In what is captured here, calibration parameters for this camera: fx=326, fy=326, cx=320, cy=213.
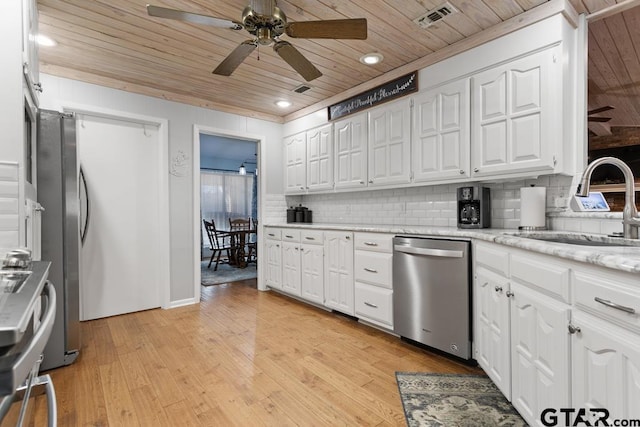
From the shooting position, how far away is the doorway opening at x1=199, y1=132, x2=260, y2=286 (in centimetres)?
647

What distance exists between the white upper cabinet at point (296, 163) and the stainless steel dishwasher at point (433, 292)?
1987 millimetres

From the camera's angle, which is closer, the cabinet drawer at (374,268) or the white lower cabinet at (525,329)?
the white lower cabinet at (525,329)

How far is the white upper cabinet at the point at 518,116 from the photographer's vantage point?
214 cm

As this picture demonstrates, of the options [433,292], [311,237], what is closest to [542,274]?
[433,292]

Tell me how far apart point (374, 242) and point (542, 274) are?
4.98 ft

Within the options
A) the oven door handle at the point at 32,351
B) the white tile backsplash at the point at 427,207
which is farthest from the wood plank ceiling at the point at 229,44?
the oven door handle at the point at 32,351

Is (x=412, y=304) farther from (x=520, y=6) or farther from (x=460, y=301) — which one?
(x=520, y=6)

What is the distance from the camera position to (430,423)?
1.63 m

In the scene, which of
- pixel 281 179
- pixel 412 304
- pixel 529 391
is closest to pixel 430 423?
pixel 529 391

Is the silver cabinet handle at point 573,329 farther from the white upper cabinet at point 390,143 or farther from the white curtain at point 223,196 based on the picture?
the white curtain at point 223,196

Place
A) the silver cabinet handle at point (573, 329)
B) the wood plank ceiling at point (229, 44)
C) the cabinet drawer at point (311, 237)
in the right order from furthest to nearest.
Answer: the cabinet drawer at point (311, 237) → the wood plank ceiling at point (229, 44) → the silver cabinet handle at point (573, 329)

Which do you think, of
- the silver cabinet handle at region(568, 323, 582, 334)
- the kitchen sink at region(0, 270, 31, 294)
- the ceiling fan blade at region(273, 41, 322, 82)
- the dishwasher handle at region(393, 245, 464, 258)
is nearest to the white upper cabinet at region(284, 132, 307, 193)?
the ceiling fan blade at region(273, 41, 322, 82)

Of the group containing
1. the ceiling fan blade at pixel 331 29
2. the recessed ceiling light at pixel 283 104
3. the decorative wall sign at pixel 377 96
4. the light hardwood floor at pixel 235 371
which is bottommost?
the light hardwood floor at pixel 235 371

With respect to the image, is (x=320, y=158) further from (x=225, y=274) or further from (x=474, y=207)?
(x=225, y=274)
